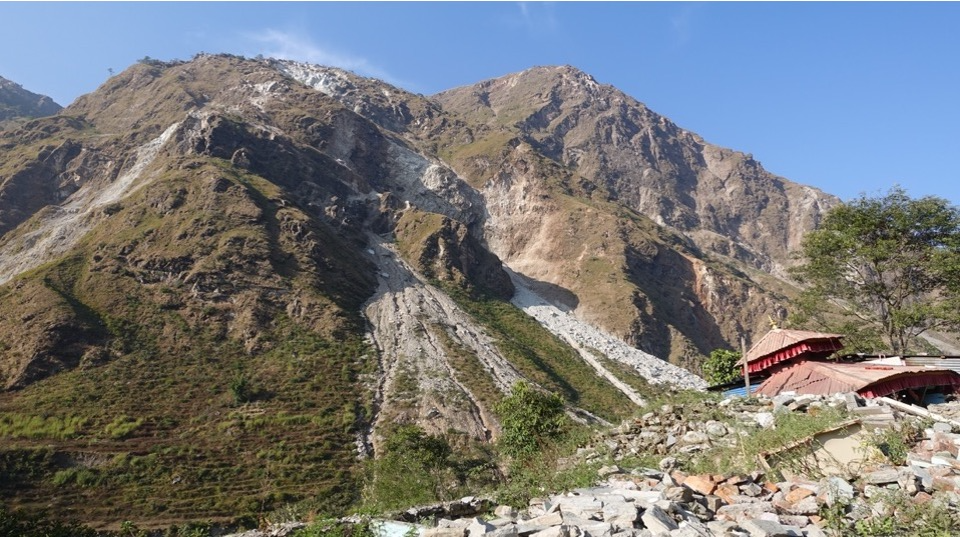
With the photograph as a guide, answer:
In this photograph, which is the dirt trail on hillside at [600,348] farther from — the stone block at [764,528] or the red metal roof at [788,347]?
the stone block at [764,528]

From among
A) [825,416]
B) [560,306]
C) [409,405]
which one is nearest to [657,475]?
[825,416]

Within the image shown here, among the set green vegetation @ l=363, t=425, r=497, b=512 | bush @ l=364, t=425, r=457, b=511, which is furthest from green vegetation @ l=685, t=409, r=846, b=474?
bush @ l=364, t=425, r=457, b=511

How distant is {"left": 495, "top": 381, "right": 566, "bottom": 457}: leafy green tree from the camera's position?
21.9m

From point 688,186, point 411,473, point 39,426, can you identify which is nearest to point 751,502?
point 411,473

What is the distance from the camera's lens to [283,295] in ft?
185

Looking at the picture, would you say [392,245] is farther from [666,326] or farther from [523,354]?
[666,326]

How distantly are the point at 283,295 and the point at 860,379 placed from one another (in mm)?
53026

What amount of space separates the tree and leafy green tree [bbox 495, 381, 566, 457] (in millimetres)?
13200

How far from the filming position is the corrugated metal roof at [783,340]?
1850 cm

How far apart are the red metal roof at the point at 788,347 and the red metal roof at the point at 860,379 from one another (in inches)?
94.2

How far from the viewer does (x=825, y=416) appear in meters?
10.2

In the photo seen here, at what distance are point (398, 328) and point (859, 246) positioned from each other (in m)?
43.8

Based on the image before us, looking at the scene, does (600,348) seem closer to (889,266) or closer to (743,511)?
(889,266)

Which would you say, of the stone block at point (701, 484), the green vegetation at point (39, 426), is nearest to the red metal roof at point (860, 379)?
the stone block at point (701, 484)
